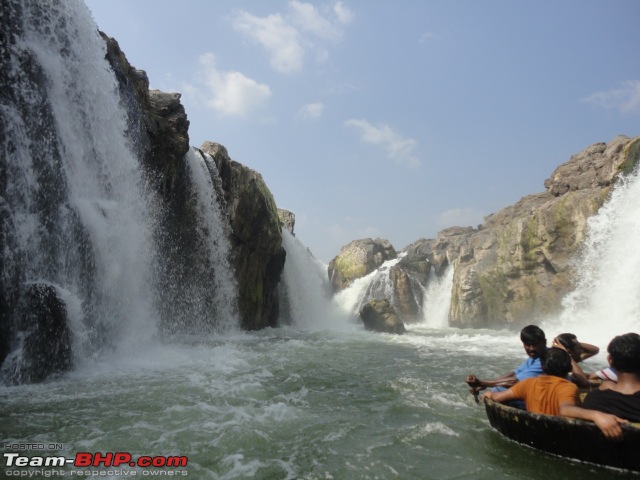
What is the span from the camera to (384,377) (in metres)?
10.1

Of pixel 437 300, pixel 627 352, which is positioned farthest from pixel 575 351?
pixel 437 300

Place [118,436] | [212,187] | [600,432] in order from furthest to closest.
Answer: [212,187] → [118,436] → [600,432]

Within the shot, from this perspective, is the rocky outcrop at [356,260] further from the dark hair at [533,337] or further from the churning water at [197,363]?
the dark hair at [533,337]

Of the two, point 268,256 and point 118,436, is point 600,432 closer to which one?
point 118,436

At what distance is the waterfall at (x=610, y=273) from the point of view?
647 inches

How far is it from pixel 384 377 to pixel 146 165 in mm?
11809

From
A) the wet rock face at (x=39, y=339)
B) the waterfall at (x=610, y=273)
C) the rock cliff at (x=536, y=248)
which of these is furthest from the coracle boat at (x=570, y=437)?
the rock cliff at (x=536, y=248)

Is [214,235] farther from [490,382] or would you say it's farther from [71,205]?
[490,382]

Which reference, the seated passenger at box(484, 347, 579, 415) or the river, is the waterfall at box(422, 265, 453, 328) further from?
the seated passenger at box(484, 347, 579, 415)

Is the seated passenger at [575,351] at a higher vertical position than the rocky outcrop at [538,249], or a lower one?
lower

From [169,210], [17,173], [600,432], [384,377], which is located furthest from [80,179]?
[600,432]

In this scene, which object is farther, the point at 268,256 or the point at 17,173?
the point at 268,256

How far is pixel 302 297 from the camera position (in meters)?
30.9

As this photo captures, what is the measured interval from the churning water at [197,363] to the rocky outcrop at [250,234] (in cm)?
144
